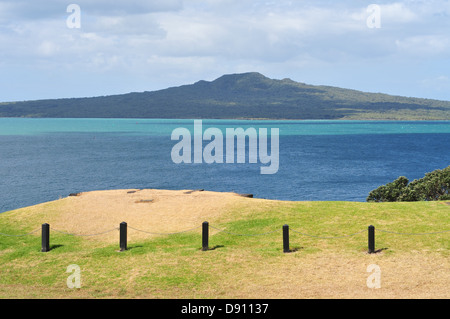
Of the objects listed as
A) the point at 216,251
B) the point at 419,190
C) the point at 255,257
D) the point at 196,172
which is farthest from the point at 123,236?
the point at 196,172

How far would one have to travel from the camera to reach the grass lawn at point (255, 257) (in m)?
18.4

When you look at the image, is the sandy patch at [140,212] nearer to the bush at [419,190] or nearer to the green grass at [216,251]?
the green grass at [216,251]

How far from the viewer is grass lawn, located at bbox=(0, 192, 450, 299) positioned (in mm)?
18359

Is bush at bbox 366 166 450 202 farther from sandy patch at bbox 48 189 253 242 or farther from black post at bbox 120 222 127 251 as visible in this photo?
black post at bbox 120 222 127 251

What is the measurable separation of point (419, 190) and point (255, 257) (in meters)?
26.5

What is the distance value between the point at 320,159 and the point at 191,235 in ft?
301

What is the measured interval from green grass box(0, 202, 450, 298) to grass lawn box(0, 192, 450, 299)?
0.14 feet

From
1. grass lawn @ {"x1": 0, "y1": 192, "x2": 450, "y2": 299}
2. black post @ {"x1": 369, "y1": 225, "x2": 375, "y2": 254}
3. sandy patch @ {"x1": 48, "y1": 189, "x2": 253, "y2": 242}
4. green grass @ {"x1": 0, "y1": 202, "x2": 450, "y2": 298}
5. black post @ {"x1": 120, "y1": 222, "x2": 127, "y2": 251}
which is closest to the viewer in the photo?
grass lawn @ {"x1": 0, "y1": 192, "x2": 450, "y2": 299}

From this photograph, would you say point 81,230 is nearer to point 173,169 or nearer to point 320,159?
point 173,169

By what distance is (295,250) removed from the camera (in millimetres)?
22516

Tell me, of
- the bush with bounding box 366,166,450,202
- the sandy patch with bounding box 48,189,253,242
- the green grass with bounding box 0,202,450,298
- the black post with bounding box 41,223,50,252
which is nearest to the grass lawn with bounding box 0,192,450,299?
the green grass with bounding box 0,202,450,298

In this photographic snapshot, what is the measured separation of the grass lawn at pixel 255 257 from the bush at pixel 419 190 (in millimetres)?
14097

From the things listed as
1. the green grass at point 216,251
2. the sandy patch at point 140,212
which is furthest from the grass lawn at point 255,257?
the sandy patch at point 140,212

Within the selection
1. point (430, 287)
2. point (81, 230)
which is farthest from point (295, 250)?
point (81, 230)
